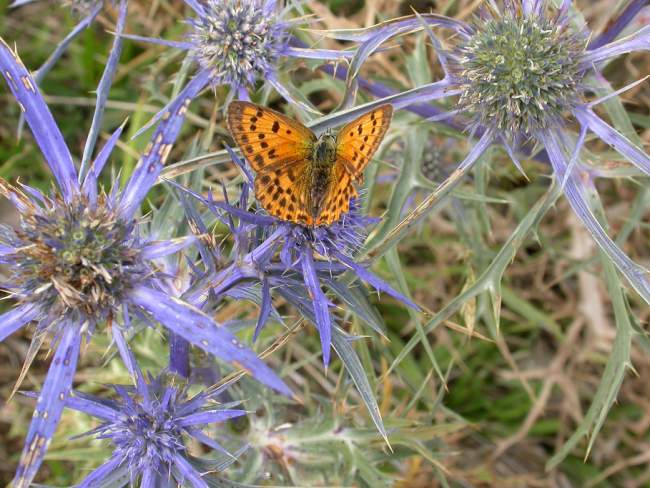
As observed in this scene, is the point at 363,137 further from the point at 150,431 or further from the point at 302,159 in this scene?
the point at 150,431

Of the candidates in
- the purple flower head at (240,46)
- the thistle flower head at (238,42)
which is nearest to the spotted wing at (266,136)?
the purple flower head at (240,46)

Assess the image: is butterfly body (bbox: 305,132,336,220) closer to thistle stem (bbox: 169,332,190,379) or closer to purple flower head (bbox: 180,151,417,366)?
purple flower head (bbox: 180,151,417,366)

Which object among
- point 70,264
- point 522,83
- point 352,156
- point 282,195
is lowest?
point 70,264

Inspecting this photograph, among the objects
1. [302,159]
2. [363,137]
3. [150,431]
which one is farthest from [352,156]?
[150,431]

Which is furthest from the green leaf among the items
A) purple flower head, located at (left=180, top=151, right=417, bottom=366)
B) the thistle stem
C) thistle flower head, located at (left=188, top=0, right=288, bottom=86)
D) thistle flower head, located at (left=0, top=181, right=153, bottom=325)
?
thistle flower head, located at (left=188, top=0, right=288, bottom=86)

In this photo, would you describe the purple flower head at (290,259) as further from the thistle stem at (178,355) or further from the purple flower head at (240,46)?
the purple flower head at (240,46)

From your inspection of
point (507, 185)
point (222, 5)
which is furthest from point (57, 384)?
point (507, 185)
